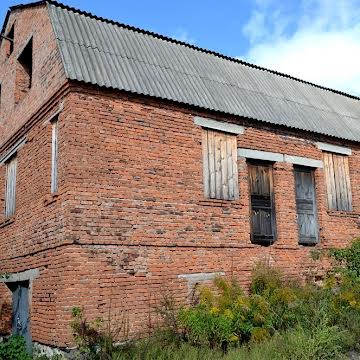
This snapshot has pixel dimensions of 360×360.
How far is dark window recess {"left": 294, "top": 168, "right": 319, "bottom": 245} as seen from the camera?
12.6m

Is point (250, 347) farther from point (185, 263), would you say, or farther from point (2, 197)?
point (2, 197)

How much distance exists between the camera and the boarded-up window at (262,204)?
11.7m

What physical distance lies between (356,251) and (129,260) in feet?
20.3

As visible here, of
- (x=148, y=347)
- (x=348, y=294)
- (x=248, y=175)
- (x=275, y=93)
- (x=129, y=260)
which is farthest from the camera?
(x=275, y=93)

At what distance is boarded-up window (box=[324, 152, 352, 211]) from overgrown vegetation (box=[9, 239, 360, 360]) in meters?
3.53

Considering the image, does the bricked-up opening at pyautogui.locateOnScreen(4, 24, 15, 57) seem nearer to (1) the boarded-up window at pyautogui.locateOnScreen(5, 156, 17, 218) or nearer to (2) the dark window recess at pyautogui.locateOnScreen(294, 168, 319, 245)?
(1) the boarded-up window at pyautogui.locateOnScreen(5, 156, 17, 218)

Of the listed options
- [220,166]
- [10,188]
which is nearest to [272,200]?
[220,166]

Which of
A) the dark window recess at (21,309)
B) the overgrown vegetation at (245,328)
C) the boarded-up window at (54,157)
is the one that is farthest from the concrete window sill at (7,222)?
the overgrown vegetation at (245,328)

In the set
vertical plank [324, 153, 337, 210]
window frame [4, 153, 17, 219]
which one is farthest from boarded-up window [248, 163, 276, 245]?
window frame [4, 153, 17, 219]

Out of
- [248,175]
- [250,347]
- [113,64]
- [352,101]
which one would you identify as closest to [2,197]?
[113,64]

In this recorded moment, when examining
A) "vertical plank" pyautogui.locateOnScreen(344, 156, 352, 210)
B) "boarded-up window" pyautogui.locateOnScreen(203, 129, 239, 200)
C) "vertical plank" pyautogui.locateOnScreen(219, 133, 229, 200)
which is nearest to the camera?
"boarded-up window" pyautogui.locateOnScreen(203, 129, 239, 200)

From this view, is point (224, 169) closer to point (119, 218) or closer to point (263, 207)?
point (263, 207)

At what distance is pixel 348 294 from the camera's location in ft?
32.8

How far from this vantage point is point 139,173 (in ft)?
32.5
